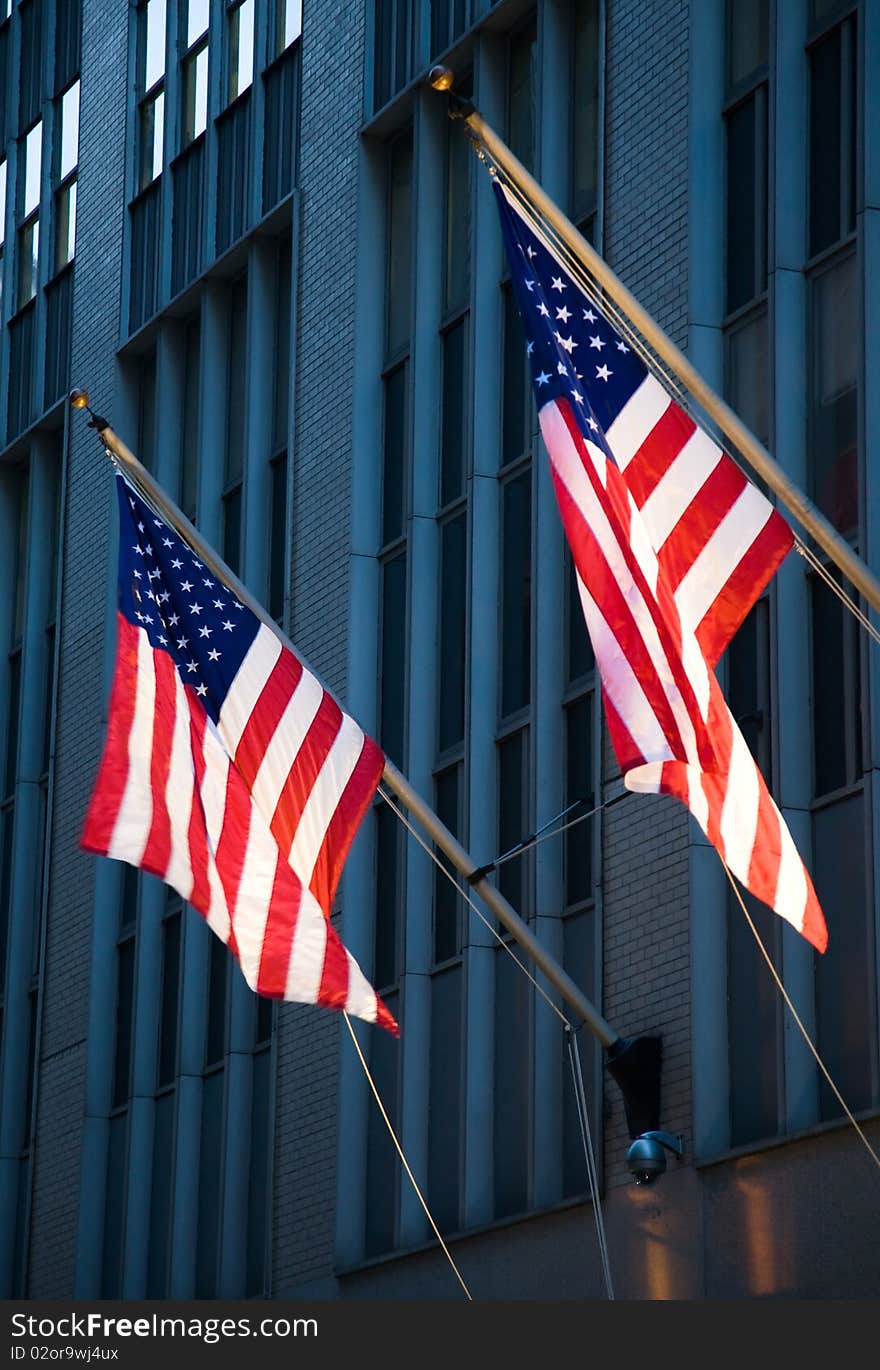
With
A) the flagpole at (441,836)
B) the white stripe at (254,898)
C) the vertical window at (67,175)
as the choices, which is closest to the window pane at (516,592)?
the flagpole at (441,836)

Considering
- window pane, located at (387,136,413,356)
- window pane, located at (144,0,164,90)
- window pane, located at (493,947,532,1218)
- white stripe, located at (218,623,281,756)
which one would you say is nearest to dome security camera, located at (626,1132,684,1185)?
window pane, located at (493,947,532,1218)

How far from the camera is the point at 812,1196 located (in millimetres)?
16000

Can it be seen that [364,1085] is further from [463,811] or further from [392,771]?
[392,771]

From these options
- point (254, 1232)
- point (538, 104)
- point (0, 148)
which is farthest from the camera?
point (0, 148)

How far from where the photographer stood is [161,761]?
1545 centimetres

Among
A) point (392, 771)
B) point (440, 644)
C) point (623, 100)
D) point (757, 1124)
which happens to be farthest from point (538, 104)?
point (757, 1124)

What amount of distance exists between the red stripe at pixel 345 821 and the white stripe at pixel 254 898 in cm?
34

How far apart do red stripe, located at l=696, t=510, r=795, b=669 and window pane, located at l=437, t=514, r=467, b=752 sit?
9057mm

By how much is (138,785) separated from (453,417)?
321 inches

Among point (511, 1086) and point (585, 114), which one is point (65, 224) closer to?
point (585, 114)

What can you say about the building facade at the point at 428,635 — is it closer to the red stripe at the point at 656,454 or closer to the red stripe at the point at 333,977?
the red stripe at the point at 333,977

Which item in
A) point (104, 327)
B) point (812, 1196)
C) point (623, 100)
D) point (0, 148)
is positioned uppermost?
point (0, 148)

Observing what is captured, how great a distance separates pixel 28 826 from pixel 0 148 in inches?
403

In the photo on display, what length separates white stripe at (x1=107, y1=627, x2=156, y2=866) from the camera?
49.7 ft
